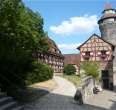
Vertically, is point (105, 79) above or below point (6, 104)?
above

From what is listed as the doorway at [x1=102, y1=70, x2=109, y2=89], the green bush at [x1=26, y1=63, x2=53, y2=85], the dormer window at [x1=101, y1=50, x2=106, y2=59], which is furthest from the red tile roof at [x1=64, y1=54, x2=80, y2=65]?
the green bush at [x1=26, y1=63, x2=53, y2=85]

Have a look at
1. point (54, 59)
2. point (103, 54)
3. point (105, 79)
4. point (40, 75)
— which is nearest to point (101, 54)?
point (103, 54)

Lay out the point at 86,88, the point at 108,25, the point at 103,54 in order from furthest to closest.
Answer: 1. the point at 108,25
2. the point at 103,54
3. the point at 86,88

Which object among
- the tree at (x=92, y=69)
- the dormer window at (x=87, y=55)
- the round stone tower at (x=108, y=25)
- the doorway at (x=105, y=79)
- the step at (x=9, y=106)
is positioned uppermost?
the round stone tower at (x=108, y=25)

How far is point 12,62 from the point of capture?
58.2ft

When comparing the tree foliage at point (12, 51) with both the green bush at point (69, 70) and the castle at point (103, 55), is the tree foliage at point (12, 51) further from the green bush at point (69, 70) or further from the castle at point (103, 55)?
the green bush at point (69, 70)

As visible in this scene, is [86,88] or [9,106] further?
[86,88]

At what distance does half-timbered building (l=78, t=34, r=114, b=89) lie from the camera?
4865 centimetres

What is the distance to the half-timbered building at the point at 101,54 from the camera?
4865cm

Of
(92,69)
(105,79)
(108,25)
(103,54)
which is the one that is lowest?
(105,79)

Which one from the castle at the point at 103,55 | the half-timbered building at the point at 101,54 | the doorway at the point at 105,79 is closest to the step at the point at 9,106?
the castle at the point at 103,55

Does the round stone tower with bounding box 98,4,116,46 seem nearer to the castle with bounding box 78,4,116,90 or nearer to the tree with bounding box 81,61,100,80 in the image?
the castle with bounding box 78,4,116,90

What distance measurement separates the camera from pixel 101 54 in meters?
49.5

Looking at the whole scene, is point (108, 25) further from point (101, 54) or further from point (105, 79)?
point (105, 79)
